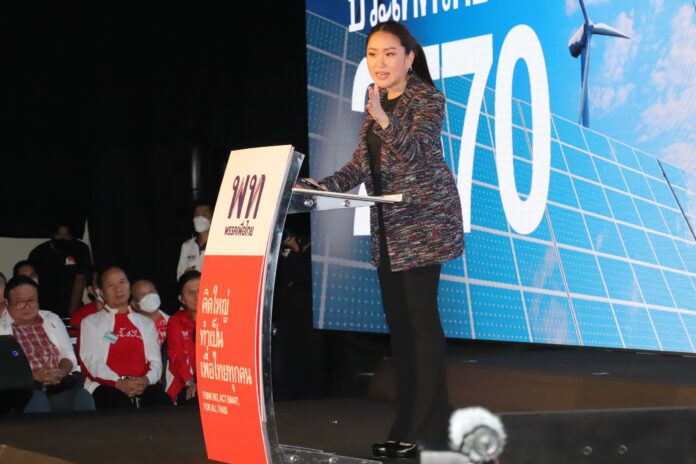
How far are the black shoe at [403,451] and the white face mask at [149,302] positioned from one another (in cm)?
261

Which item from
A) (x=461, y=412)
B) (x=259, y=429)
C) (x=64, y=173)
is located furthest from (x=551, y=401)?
(x=64, y=173)

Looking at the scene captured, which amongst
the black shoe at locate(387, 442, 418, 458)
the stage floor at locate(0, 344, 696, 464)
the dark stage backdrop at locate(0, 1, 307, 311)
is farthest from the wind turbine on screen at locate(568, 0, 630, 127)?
the dark stage backdrop at locate(0, 1, 307, 311)

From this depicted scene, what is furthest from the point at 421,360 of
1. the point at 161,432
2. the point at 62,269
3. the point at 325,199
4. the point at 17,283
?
the point at 62,269

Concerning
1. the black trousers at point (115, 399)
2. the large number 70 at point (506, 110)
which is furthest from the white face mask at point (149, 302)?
the large number 70 at point (506, 110)

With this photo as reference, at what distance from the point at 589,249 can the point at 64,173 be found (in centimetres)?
410

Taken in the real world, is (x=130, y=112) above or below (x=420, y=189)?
above

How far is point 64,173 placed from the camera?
7.29m

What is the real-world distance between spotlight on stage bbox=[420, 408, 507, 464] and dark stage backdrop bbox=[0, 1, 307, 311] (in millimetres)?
5339

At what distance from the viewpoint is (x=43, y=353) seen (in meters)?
4.72

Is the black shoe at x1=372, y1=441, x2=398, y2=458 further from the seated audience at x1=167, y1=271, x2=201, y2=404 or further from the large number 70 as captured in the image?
the seated audience at x1=167, y1=271, x2=201, y2=404

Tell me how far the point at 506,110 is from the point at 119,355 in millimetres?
2044

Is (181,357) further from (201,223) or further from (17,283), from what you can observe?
(201,223)

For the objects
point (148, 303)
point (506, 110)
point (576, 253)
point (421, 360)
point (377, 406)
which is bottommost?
point (421, 360)

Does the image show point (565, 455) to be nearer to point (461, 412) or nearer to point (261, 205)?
point (461, 412)
